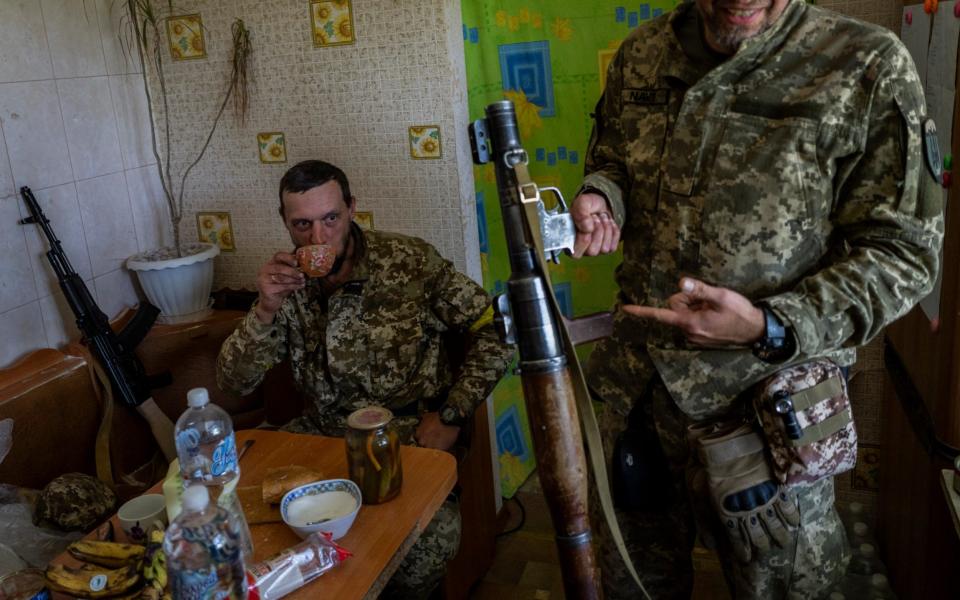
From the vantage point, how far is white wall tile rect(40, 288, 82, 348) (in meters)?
2.37

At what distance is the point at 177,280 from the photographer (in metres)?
2.56

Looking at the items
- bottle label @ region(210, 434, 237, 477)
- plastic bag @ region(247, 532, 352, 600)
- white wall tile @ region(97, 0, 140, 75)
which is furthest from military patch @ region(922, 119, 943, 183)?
white wall tile @ region(97, 0, 140, 75)

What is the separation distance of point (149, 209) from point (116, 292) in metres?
0.31

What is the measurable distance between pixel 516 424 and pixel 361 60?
1.31m

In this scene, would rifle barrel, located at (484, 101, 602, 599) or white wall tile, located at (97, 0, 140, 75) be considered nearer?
rifle barrel, located at (484, 101, 602, 599)

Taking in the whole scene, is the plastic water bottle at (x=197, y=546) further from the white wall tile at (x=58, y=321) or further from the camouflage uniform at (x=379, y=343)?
the white wall tile at (x=58, y=321)

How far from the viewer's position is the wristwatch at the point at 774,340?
1.17 meters

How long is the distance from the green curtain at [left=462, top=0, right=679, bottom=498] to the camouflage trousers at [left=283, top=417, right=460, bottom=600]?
81cm

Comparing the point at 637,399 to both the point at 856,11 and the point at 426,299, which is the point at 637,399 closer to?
the point at 426,299

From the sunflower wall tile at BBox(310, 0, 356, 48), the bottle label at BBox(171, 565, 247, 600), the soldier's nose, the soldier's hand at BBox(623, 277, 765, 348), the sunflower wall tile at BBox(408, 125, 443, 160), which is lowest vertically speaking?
the bottle label at BBox(171, 565, 247, 600)

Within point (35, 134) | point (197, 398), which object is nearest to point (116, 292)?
point (35, 134)

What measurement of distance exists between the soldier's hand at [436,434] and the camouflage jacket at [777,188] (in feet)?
2.10

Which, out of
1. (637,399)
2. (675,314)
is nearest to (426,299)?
(637,399)

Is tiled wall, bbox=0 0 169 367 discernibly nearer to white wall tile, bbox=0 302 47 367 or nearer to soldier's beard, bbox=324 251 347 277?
white wall tile, bbox=0 302 47 367
